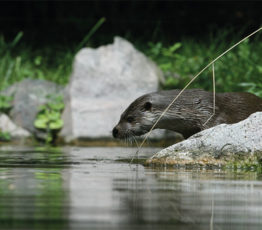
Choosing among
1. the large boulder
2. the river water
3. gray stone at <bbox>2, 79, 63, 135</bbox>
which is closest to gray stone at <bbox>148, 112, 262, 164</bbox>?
the river water

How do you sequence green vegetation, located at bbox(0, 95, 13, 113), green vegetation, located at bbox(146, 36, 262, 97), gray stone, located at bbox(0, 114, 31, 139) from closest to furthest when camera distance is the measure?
green vegetation, located at bbox(146, 36, 262, 97) → gray stone, located at bbox(0, 114, 31, 139) → green vegetation, located at bbox(0, 95, 13, 113)

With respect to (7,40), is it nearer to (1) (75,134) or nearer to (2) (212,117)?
Answer: (1) (75,134)

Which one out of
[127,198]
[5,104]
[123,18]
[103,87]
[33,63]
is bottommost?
[127,198]

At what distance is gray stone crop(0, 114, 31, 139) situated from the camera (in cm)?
988

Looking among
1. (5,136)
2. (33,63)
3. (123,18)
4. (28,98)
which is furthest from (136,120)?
(123,18)

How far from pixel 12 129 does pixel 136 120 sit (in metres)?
3.43

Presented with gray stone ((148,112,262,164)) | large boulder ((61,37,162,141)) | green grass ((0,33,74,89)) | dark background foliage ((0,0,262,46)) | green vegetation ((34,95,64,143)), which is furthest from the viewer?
dark background foliage ((0,0,262,46))

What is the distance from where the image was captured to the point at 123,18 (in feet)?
51.9

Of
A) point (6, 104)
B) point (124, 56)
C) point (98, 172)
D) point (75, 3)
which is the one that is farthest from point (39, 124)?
point (75, 3)

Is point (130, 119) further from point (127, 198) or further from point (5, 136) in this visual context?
point (127, 198)

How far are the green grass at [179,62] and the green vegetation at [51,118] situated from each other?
1.39 m

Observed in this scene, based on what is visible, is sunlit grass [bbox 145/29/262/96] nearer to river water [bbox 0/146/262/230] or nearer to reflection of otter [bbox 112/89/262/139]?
reflection of otter [bbox 112/89/262/139]

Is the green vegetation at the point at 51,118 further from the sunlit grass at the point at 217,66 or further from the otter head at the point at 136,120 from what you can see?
the otter head at the point at 136,120

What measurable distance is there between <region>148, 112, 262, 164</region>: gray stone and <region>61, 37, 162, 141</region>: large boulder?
4.07 meters
